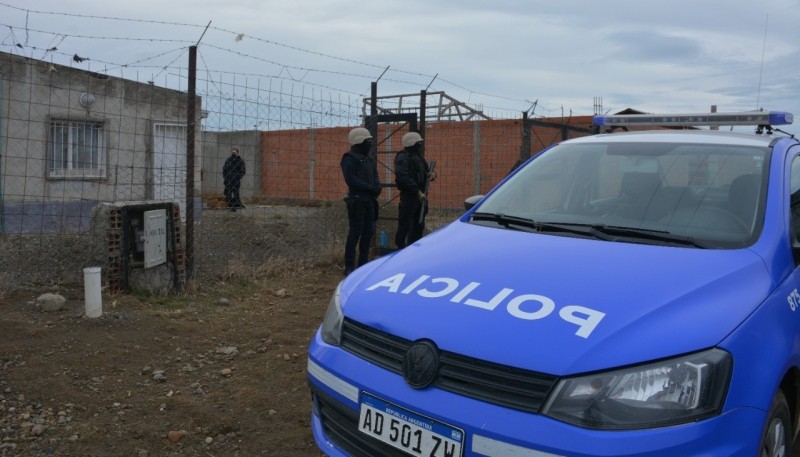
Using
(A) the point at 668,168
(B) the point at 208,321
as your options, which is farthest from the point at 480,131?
(A) the point at 668,168

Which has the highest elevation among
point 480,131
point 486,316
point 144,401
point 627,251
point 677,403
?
point 480,131

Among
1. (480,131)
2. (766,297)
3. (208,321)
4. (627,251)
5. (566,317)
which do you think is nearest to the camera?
(566,317)

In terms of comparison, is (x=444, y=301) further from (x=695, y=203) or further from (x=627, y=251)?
(x=695, y=203)

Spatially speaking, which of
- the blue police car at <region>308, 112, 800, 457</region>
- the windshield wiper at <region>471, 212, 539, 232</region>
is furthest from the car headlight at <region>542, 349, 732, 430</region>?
the windshield wiper at <region>471, 212, 539, 232</region>

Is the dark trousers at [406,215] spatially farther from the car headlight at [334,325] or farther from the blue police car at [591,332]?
the car headlight at [334,325]

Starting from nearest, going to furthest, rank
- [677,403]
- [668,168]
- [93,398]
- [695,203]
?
[677,403] < [695,203] < [668,168] < [93,398]

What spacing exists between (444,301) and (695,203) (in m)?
1.41

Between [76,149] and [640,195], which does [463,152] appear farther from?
[640,195]

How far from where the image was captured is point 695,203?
292cm

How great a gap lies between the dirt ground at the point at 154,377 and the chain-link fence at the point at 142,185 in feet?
1.89

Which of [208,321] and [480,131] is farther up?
[480,131]

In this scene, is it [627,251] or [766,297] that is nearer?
[766,297]

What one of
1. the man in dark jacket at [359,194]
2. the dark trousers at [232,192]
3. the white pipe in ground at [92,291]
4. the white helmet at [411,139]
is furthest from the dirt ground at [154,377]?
the dark trousers at [232,192]

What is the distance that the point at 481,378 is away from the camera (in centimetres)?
201
